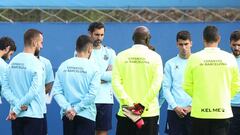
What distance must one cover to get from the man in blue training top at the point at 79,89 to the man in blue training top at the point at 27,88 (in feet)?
0.77

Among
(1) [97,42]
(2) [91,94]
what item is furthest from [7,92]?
(1) [97,42]

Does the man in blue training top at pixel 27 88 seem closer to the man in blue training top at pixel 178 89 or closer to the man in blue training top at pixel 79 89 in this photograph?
the man in blue training top at pixel 79 89

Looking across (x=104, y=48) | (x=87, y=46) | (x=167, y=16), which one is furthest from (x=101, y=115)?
(x=167, y=16)

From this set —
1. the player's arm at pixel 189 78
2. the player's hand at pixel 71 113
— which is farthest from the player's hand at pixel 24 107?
the player's arm at pixel 189 78

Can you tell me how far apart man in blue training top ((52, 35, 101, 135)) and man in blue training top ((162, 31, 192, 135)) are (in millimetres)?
1000

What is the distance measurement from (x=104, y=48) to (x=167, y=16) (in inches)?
51.1

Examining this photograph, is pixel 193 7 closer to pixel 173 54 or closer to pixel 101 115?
pixel 173 54

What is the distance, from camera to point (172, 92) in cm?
700

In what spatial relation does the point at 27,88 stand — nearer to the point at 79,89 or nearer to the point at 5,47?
the point at 79,89

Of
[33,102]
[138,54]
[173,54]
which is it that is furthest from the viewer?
[173,54]

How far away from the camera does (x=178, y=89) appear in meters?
6.96

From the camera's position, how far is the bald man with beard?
6020 mm

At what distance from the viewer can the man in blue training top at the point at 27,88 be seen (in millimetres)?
6414

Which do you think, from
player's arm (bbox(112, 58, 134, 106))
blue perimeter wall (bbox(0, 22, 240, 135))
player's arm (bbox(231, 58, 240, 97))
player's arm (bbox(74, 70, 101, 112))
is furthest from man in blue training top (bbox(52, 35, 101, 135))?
blue perimeter wall (bbox(0, 22, 240, 135))
